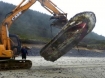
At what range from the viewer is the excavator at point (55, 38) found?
61.9 feet

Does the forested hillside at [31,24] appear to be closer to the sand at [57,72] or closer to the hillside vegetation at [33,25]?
the hillside vegetation at [33,25]

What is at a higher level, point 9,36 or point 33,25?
point 33,25

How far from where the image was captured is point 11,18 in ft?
66.5

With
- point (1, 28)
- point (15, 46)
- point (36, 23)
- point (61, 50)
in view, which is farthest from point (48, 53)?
point (36, 23)

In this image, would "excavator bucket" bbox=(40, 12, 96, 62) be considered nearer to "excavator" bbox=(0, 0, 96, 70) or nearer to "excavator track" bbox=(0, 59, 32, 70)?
"excavator" bbox=(0, 0, 96, 70)

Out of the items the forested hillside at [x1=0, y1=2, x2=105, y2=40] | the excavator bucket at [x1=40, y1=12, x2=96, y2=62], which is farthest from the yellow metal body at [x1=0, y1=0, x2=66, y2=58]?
the forested hillside at [x1=0, y1=2, x2=105, y2=40]

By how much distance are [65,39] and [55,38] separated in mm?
713

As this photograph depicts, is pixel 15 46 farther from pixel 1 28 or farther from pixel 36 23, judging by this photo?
pixel 36 23

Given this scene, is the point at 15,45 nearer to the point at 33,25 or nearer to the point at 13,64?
the point at 13,64

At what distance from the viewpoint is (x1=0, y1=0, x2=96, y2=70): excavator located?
18859 millimetres

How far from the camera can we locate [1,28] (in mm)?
19828

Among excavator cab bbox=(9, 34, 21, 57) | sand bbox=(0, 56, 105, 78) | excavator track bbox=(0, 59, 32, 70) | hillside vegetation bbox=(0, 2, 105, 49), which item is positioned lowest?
sand bbox=(0, 56, 105, 78)

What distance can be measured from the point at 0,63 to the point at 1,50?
85 cm

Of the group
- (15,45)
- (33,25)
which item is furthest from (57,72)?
(33,25)
